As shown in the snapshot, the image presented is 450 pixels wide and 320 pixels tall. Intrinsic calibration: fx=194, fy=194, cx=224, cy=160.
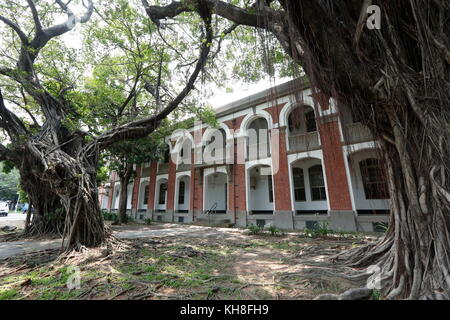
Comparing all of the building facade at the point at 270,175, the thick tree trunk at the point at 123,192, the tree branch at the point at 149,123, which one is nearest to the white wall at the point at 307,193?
the building facade at the point at 270,175

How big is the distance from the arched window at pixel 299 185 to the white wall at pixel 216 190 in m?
4.92

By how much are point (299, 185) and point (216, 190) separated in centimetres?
561

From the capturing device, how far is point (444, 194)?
2.00 m

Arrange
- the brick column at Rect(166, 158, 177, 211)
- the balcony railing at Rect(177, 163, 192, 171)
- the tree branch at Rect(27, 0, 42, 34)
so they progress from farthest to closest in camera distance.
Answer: the brick column at Rect(166, 158, 177, 211)
the balcony railing at Rect(177, 163, 192, 171)
the tree branch at Rect(27, 0, 42, 34)

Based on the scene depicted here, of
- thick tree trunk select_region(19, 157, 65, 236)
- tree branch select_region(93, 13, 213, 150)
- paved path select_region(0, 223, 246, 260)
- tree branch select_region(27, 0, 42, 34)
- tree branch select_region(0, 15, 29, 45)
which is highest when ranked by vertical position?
tree branch select_region(27, 0, 42, 34)

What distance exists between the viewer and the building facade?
834cm

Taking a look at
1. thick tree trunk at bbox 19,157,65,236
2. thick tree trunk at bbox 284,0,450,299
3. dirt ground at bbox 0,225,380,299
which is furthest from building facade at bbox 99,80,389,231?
thick tree trunk at bbox 19,157,65,236

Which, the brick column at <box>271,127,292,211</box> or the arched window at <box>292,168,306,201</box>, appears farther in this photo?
the arched window at <box>292,168,306,201</box>

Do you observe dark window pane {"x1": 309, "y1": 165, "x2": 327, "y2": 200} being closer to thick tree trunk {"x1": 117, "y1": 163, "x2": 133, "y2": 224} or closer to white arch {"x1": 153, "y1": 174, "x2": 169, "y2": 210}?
white arch {"x1": 153, "y1": 174, "x2": 169, "y2": 210}

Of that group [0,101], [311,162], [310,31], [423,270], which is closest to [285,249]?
[423,270]

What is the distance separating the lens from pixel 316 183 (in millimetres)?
10836

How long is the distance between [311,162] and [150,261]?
957 cm

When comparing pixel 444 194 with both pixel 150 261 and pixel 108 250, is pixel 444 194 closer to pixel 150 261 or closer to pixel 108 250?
pixel 150 261

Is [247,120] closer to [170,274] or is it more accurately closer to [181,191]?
[181,191]
